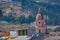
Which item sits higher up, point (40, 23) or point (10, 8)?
point (10, 8)

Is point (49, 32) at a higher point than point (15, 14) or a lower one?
lower

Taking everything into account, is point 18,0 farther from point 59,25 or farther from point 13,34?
point 59,25

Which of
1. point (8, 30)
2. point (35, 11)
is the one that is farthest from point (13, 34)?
point (35, 11)

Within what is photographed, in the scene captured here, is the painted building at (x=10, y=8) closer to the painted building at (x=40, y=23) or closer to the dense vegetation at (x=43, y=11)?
the dense vegetation at (x=43, y=11)

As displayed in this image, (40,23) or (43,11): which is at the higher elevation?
(43,11)

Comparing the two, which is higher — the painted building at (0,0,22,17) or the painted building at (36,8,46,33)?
the painted building at (0,0,22,17)

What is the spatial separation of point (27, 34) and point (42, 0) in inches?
15.9

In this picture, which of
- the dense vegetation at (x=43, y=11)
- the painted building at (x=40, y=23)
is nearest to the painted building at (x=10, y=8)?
the dense vegetation at (x=43, y=11)

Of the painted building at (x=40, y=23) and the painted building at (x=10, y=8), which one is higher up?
the painted building at (x=10, y=8)

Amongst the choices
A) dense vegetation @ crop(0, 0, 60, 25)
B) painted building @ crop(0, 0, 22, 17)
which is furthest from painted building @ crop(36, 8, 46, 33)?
painted building @ crop(0, 0, 22, 17)

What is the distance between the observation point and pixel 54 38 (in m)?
1.89

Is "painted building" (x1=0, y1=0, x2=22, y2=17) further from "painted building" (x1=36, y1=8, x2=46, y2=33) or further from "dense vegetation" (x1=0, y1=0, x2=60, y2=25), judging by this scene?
"painted building" (x1=36, y1=8, x2=46, y2=33)

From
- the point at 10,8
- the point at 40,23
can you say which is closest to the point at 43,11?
the point at 40,23

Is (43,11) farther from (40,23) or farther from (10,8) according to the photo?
(10,8)
